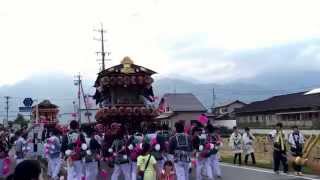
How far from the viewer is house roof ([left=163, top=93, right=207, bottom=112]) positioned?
243ft

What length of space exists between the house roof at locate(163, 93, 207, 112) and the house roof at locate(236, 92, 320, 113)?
675 centimetres

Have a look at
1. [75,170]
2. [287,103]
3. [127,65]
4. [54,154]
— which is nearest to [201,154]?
[75,170]

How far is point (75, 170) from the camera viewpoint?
52.7 ft

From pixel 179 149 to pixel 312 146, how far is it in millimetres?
6596

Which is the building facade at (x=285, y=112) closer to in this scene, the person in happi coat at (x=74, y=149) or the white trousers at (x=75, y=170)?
the white trousers at (x=75, y=170)

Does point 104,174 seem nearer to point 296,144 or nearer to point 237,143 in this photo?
point 296,144

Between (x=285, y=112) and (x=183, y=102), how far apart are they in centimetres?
2144

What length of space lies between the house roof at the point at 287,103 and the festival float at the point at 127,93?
28.4 meters

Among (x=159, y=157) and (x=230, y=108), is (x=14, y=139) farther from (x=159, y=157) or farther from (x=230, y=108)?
(x=230, y=108)

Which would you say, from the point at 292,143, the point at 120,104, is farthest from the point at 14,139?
the point at 292,143

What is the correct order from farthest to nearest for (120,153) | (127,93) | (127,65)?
1. (127,93)
2. (127,65)
3. (120,153)

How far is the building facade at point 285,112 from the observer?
50656 mm

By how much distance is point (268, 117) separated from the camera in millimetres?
62031

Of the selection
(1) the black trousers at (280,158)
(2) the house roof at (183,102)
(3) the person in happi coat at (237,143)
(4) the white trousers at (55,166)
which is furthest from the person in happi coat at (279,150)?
(2) the house roof at (183,102)
